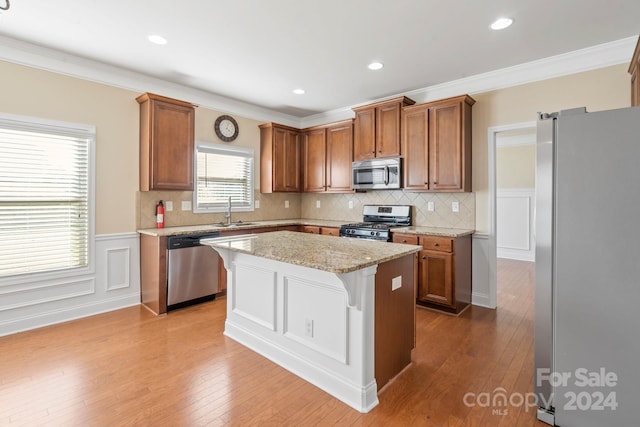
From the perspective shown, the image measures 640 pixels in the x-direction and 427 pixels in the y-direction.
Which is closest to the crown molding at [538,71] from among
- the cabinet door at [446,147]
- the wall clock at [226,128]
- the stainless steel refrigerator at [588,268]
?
the cabinet door at [446,147]

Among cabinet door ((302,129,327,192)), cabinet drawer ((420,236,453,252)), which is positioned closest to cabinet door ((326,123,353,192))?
cabinet door ((302,129,327,192))

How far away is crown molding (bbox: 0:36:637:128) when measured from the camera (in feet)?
10.0

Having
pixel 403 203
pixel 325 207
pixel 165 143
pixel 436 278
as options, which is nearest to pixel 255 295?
pixel 436 278

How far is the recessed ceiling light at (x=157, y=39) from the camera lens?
2.93 metres

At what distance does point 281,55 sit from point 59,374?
333 cm

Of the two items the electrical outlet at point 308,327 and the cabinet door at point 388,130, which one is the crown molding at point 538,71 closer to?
the cabinet door at point 388,130

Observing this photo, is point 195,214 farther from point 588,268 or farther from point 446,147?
point 588,268

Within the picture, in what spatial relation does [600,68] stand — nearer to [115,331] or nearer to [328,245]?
[328,245]

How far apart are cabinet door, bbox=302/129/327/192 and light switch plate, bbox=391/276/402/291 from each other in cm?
312

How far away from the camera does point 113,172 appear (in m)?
3.70

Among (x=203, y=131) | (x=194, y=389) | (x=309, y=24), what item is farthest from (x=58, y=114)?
(x=194, y=389)

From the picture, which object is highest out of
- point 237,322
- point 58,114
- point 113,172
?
point 58,114

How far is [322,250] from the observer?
228 centimetres

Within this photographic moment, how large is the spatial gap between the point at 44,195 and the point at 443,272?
4247mm
